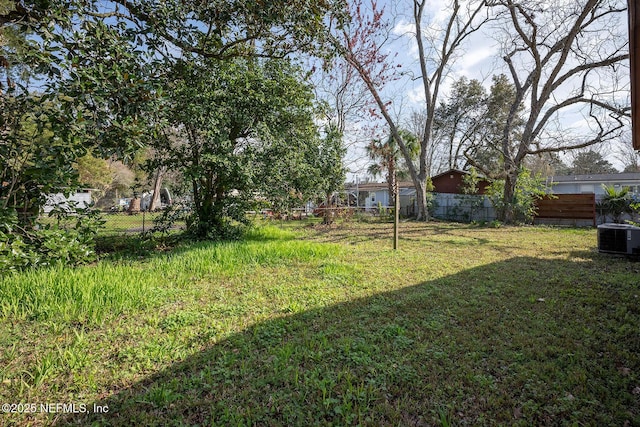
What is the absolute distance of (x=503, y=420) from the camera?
1.72m

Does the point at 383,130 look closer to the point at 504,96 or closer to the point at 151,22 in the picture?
the point at 504,96

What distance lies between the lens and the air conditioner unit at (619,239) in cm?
560

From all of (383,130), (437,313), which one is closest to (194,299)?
(437,313)

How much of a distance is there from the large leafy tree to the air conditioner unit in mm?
6496

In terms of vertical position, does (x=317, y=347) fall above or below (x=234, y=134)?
below

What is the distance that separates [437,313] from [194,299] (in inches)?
111

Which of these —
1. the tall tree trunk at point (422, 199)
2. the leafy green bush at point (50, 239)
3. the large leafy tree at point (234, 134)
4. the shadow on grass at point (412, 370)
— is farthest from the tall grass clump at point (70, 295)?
the tall tree trunk at point (422, 199)

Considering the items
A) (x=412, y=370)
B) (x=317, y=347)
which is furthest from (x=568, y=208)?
(x=317, y=347)

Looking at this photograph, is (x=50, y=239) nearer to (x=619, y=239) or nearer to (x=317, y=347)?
(x=317, y=347)

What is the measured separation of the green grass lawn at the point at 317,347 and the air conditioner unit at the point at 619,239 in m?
1.77

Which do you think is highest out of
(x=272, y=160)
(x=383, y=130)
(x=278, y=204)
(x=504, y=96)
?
(x=504, y=96)

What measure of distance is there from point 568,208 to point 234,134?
47.3 feet

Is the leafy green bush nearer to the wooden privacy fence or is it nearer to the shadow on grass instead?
the shadow on grass

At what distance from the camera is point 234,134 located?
699 centimetres
